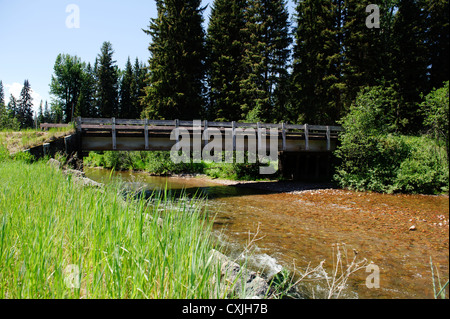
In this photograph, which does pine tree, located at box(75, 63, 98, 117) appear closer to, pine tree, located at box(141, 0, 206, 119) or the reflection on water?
pine tree, located at box(141, 0, 206, 119)

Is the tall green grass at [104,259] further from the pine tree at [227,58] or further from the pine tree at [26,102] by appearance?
the pine tree at [26,102]

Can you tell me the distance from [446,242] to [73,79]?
209ft

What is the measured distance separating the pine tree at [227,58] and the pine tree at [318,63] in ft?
23.5

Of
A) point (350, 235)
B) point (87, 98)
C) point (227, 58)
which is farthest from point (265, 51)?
point (87, 98)

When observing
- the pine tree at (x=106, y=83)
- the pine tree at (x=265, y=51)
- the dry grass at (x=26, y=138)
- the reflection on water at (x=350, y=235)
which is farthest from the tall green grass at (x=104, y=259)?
the pine tree at (x=106, y=83)

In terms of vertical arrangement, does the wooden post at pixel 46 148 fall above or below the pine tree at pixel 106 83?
below

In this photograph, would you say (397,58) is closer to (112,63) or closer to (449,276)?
(449,276)

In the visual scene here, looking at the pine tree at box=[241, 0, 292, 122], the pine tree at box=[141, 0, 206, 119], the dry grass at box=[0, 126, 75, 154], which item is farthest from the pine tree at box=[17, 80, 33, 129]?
the dry grass at box=[0, 126, 75, 154]

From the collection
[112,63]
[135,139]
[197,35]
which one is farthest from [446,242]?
[112,63]

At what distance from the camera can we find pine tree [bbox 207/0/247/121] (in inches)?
1236

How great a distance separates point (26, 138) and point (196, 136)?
8364 millimetres

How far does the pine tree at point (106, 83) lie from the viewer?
50.3 meters

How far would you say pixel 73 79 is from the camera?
53469mm

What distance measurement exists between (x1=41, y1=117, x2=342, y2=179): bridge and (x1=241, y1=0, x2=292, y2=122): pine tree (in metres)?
9.14
